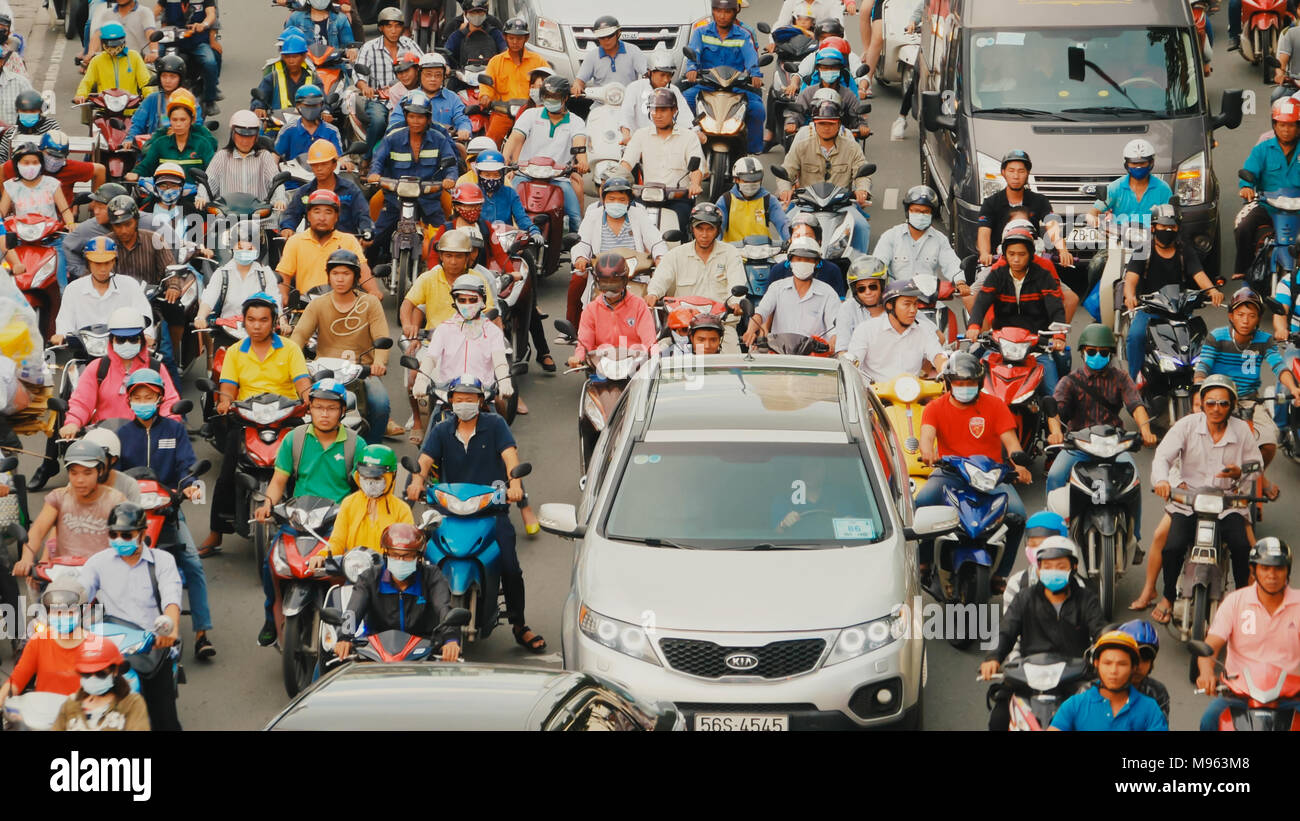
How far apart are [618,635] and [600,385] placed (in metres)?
5.18

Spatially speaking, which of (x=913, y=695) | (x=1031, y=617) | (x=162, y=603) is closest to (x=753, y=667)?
(x=913, y=695)

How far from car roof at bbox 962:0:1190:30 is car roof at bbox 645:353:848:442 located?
8242mm

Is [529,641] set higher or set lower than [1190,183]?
lower

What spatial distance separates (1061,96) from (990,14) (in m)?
1.20

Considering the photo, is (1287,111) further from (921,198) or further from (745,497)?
(745,497)

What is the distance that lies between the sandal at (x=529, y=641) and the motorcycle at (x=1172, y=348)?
5.77m

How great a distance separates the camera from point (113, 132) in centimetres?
2309

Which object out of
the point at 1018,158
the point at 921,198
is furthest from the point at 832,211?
the point at 1018,158

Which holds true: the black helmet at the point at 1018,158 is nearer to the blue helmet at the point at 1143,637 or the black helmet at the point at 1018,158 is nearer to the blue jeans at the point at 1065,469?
the blue jeans at the point at 1065,469

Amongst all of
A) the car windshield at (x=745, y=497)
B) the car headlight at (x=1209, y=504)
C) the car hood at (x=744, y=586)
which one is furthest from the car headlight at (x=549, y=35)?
the car hood at (x=744, y=586)

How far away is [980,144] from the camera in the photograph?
2091 cm

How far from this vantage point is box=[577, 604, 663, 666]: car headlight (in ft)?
39.3

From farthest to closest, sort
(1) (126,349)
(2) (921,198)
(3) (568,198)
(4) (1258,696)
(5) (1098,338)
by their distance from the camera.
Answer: (3) (568,198) → (2) (921,198) → (5) (1098,338) → (1) (126,349) → (4) (1258,696)

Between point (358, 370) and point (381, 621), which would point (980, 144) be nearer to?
point (358, 370)
